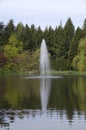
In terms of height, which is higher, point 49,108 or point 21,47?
point 21,47

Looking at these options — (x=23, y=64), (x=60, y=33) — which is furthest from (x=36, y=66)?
(x=60, y=33)

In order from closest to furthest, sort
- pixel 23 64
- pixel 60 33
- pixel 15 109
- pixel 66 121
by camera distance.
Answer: pixel 66 121, pixel 15 109, pixel 23 64, pixel 60 33

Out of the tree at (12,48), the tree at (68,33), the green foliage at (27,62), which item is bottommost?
the green foliage at (27,62)

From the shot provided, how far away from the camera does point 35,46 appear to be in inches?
2721

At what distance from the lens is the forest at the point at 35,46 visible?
197ft

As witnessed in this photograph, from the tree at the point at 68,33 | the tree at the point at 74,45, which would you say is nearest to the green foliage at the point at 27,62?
the tree at the point at 74,45

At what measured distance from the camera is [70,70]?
62781 millimetres

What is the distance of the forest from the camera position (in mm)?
60094

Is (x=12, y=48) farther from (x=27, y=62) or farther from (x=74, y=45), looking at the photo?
(x=74, y=45)

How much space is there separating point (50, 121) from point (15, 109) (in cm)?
328

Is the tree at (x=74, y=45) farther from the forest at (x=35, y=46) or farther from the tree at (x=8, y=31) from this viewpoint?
the tree at (x=8, y=31)

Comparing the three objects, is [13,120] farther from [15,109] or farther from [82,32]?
[82,32]

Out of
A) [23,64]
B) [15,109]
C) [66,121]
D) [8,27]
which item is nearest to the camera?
[66,121]

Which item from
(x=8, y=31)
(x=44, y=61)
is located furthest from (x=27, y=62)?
(x=8, y=31)
